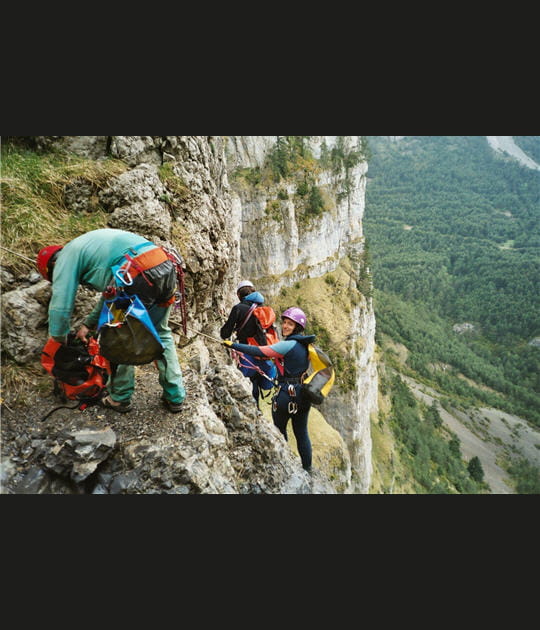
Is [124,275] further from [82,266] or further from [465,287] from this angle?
[465,287]

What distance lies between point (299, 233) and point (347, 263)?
11070mm

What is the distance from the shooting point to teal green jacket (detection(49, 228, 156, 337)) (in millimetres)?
3283

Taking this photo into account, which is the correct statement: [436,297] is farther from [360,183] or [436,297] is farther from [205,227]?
[205,227]

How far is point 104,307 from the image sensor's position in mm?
3451

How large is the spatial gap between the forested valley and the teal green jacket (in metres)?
51.2

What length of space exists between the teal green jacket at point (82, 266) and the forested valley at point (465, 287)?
51.2m

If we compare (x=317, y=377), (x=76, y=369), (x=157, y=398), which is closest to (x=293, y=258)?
(x=317, y=377)

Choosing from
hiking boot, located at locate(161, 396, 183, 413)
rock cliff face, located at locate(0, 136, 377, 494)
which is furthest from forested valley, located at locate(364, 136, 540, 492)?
hiking boot, located at locate(161, 396, 183, 413)

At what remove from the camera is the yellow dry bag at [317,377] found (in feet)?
15.1

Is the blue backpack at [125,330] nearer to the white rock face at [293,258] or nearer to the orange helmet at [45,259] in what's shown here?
the orange helmet at [45,259]

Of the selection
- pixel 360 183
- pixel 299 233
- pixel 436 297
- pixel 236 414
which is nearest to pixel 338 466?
pixel 236 414

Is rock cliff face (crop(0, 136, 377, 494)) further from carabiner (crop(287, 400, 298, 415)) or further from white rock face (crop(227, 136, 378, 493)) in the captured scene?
white rock face (crop(227, 136, 378, 493))

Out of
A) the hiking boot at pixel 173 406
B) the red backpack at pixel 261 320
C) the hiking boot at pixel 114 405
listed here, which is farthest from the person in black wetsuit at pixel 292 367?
the hiking boot at pixel 114 405

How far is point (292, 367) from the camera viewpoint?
15.7 ft
